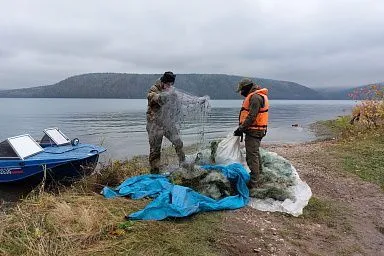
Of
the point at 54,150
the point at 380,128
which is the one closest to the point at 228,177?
the point at 54,150

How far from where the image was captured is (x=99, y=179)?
7738mm

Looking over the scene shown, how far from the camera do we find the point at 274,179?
23.4 ft

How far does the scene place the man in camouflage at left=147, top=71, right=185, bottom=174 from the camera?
25.0 feet

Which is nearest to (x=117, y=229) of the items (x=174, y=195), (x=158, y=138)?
(x=174, y=195)

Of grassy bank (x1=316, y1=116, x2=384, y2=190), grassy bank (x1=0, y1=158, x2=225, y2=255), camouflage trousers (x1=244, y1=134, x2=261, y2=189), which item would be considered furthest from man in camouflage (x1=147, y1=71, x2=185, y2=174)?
grassy bank (x1=316, y1=116, x2=384, y2=190)

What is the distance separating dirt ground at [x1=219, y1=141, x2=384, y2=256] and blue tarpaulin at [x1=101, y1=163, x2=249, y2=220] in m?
0.30

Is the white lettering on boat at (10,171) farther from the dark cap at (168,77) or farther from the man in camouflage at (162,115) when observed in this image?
the dark cap at (168,77)

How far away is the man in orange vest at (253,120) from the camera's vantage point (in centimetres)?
661

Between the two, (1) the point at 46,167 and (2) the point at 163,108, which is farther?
(1) the point at 46,167

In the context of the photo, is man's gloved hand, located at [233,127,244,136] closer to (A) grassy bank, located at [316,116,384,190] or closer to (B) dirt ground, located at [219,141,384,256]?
(B) dirt ground, located at [219,141,384,256]

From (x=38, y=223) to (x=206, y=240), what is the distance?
6.92 ft

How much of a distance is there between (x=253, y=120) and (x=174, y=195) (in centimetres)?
188

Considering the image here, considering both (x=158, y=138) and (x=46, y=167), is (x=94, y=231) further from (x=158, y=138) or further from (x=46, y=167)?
(x=46, y=167)

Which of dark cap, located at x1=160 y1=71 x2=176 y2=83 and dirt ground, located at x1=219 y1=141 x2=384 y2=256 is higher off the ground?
dark cap, located at x1=160 y1=71 x2=176 y2=83
